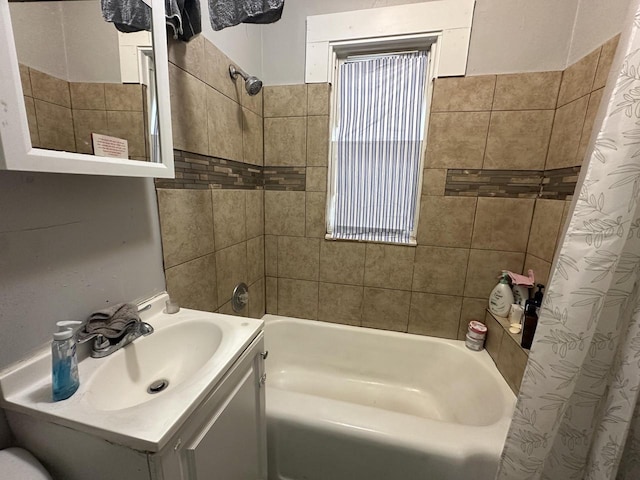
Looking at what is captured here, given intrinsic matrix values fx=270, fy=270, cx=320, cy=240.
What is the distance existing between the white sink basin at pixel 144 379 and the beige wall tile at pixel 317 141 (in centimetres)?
111

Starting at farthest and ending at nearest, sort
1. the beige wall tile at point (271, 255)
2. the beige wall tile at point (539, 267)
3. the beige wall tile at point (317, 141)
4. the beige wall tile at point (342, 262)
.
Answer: the beige wall tile at point (271, 255)
the beige wall tile at point (342, 262)
the beige wall tile at point (317, 141)
the beige wall tile at point (539, 267)

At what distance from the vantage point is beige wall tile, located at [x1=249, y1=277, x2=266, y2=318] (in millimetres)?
1752

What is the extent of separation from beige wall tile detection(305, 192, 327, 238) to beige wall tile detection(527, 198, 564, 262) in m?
1.16

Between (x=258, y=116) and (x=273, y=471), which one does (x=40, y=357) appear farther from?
(x=258, y=116)

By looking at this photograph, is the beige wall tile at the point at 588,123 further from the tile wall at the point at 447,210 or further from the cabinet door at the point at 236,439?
the cabinet door at the point at 236,439

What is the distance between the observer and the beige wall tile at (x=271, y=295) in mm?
1929

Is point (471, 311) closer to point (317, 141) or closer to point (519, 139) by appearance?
point (519, 139)

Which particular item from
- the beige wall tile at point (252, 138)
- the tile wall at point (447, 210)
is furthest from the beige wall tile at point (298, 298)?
the beige wall tile at point (252, 138)

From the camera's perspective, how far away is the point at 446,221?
5.21 ft

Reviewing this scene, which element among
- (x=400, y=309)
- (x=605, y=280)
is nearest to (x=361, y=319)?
(x=400, y=309)

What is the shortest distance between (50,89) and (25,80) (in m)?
0.07

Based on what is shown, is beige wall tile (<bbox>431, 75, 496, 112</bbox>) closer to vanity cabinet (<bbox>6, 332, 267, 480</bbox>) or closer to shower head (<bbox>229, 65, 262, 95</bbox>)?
shower head (<bbox>229, 65, 262, 95</bbox>)

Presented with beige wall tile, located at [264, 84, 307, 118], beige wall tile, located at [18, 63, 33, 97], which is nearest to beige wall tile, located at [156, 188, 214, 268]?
beige wall tile, located at [18, 63, 33, 97]

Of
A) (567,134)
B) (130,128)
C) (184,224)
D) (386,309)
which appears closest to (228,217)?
(184,224)
